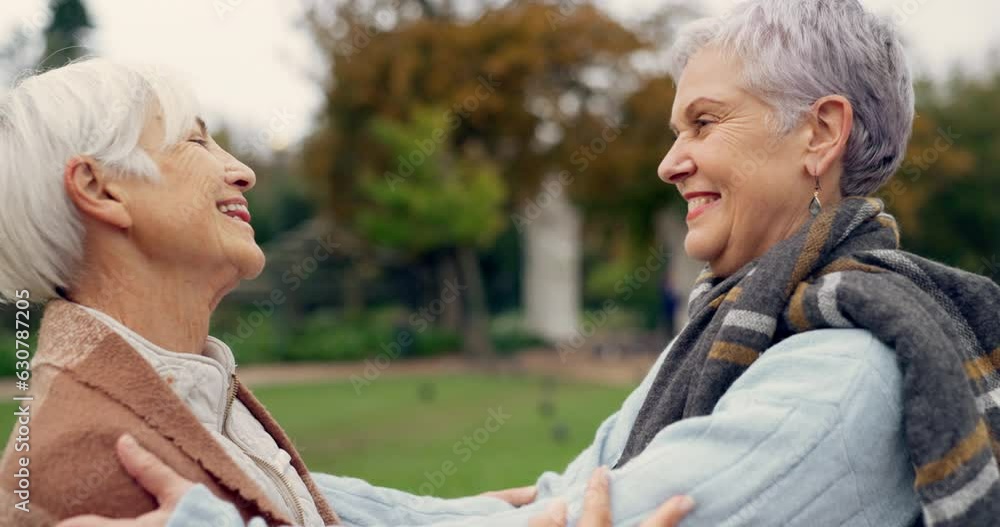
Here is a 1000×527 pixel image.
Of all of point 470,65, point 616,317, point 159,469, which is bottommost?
point 616,317

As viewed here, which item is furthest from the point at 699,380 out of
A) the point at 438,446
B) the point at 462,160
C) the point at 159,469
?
the point at 462,160

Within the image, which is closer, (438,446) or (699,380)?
(699,380)

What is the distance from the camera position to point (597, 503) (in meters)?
1.53

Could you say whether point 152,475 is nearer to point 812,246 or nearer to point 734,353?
point 734,353

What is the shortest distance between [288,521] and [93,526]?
1.12ft

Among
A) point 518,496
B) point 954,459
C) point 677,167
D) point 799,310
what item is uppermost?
point 677,167

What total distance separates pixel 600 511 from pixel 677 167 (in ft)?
2.61

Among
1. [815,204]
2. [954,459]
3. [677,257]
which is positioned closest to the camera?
[954,459]

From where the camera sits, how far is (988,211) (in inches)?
901

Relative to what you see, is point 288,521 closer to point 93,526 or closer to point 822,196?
point 93,526

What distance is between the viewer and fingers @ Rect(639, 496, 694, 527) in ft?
4.86

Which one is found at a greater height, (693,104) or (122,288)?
(693,104)

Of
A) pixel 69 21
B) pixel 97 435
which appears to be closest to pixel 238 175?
pixel 97 435

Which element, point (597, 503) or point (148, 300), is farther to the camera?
point (148, 300)
